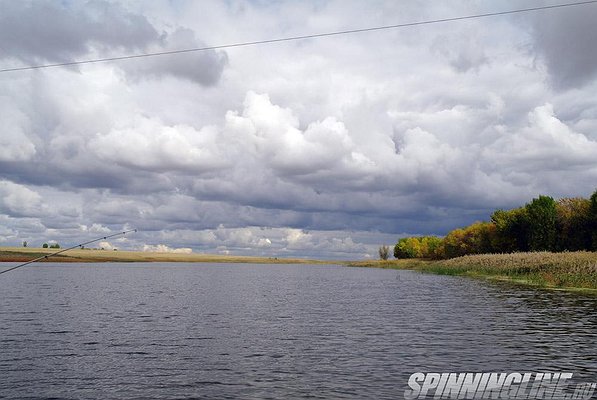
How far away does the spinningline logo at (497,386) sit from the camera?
20547 millimetres

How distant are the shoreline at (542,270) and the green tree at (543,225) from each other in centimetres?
2774

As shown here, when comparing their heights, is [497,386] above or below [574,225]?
below

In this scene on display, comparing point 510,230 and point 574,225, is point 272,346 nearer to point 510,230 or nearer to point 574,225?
point 574,225

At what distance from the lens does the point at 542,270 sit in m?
89.6

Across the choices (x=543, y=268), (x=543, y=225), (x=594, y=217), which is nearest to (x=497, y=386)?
(x=543, y=268)

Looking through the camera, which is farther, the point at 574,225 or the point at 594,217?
the point at 574,225

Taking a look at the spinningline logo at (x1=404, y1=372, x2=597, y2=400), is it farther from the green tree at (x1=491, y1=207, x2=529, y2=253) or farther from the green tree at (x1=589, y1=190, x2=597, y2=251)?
the green tree at (x1=491, y1=207, x2=529, y2=253)

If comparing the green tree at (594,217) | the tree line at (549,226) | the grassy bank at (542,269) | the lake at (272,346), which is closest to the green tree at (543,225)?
the tree line at (549,226)

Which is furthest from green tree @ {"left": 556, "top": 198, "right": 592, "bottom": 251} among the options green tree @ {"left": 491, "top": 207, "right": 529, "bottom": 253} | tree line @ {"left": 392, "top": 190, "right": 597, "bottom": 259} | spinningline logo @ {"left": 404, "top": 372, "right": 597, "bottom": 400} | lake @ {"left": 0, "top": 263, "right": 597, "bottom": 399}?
spinningline logo @ {"left": 404, "top": 372, "right": 597, "bottom": 400}

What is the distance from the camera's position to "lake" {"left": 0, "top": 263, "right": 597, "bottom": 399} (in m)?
22.6

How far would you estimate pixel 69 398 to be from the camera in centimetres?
2097

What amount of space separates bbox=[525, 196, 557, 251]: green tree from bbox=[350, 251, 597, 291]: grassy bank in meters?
27.5

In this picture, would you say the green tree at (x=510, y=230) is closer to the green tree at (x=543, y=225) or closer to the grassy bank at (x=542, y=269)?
the green tree at (x=543, y=225)

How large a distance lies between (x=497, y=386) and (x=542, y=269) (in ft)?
248
